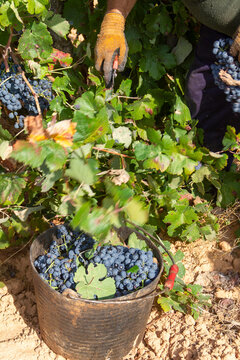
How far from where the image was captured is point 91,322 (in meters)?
1.93

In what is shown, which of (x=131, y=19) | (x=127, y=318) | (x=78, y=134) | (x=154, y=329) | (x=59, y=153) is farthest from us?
(x=131, y=19)

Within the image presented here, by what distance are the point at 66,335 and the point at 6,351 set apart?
1.30 feet

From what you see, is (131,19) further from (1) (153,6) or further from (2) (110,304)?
(2) (110,304)

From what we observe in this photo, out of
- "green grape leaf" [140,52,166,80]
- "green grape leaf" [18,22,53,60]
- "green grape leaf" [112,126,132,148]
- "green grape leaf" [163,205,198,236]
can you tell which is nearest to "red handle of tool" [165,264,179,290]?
"green grape leaf" [163,205,198,236]

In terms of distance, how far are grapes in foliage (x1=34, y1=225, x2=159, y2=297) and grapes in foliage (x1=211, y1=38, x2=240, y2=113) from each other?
3.14 feet

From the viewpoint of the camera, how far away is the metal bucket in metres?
1.89

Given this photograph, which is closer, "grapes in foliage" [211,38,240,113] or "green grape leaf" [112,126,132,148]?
"grapes in foliage" [211,38,240,113]

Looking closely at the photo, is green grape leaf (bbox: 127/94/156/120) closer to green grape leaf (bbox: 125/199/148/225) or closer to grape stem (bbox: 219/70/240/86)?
grape stem (bbox: 219/70/240/86)

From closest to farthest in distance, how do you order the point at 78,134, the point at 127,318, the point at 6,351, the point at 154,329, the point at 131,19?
the point at 78,134, the point at 127,318, the point at 6,351, the point at 154,329, the point at 131,19

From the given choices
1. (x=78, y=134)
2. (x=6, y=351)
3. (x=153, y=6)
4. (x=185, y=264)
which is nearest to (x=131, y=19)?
(x=153, y=6)

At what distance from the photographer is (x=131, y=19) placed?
263 centimetres

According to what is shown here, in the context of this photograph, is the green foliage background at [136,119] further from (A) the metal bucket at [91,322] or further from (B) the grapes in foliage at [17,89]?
(A) the metal bucket at [91,322]

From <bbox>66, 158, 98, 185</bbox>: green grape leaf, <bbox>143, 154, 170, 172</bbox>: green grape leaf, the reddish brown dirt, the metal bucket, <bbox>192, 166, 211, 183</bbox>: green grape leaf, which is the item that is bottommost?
the reddish brown dirt

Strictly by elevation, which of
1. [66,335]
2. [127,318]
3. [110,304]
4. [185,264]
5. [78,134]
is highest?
[78,134]
